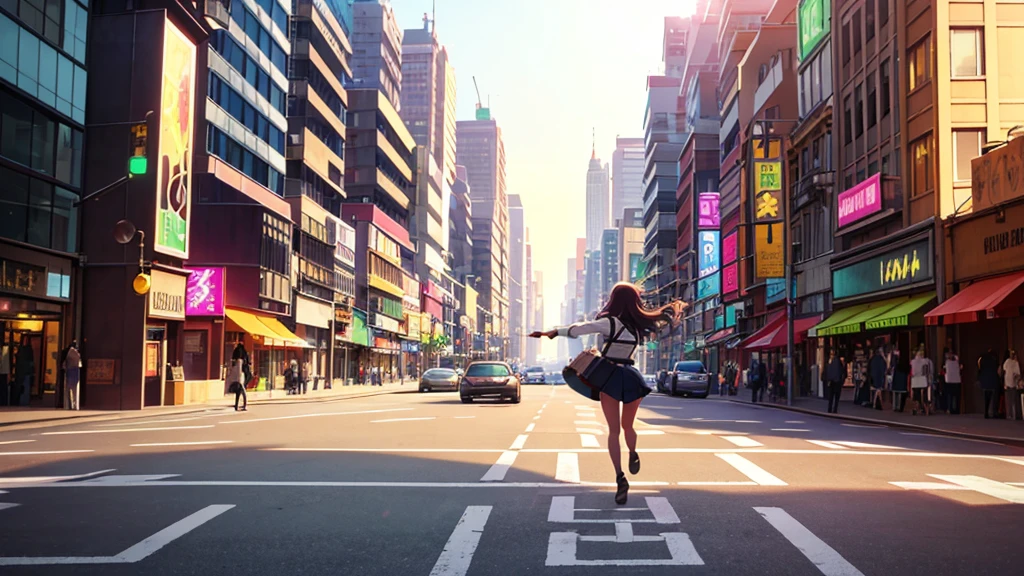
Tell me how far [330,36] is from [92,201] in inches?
1685

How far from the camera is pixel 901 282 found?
110ft

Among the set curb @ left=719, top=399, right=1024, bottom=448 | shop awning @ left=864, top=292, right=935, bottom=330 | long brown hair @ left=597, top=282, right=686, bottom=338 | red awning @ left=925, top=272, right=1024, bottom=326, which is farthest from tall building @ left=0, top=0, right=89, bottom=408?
red awning @ left=925, top=272, right=1024, bottom=326

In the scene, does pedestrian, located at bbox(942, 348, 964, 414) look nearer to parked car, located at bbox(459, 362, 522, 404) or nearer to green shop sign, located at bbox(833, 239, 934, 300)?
green shop sign, located at bbox(833, 239, 934, 300)

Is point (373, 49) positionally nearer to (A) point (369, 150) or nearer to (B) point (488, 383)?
(A) point (369, 150)

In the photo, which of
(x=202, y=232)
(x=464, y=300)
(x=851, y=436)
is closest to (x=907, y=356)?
(x=851, y=436)

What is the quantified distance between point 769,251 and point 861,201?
14.9m

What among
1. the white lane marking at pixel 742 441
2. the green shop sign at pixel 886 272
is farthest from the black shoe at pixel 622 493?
the green shop sign at pixel 886 272

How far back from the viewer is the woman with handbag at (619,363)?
899cm

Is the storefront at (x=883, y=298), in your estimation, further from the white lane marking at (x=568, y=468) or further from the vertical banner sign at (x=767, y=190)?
the white lane marking at (x=568, y=468)

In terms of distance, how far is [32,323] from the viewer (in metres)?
32.8

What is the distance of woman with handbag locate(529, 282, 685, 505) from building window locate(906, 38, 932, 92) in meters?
26.1

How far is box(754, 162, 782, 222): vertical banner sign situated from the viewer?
51875 millimetres

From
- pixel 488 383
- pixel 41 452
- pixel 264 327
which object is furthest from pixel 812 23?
pixel 41 452

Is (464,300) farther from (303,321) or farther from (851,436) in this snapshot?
(851,436)
